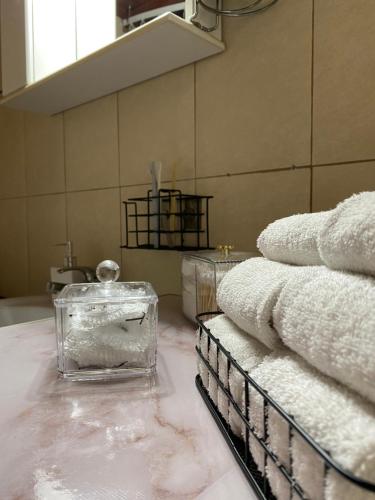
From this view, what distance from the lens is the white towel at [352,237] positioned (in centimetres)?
24

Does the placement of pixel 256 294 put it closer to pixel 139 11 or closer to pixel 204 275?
pixel 204 275

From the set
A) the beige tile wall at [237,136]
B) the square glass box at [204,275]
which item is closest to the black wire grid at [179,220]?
the beige tile wall at [237,136]

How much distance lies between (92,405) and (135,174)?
2.59ft

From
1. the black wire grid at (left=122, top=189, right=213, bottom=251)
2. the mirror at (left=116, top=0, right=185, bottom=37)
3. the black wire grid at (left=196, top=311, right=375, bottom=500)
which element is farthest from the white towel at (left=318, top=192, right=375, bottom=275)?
the mirror at (left=116, top=0, right=185, bottom=37)

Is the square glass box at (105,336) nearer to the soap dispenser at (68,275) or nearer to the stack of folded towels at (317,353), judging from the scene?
the stack of folded towels at (317,353)

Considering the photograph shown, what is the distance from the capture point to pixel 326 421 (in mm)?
215

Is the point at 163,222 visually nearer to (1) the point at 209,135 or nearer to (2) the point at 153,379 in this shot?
(1) the point at 209,135

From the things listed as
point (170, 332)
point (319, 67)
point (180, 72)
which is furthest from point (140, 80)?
point (170, 332)

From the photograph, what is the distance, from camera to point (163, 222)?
37.8 inches

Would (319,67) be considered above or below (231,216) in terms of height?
above

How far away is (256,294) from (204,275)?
339 mm

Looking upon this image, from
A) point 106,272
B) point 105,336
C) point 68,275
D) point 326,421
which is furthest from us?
point 68,275

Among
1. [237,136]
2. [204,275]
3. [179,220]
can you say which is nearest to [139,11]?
[237,136]

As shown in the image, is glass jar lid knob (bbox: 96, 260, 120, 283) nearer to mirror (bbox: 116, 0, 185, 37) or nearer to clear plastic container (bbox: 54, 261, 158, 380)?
clear plastic container (bbox: 54, 261, 158, 380)
